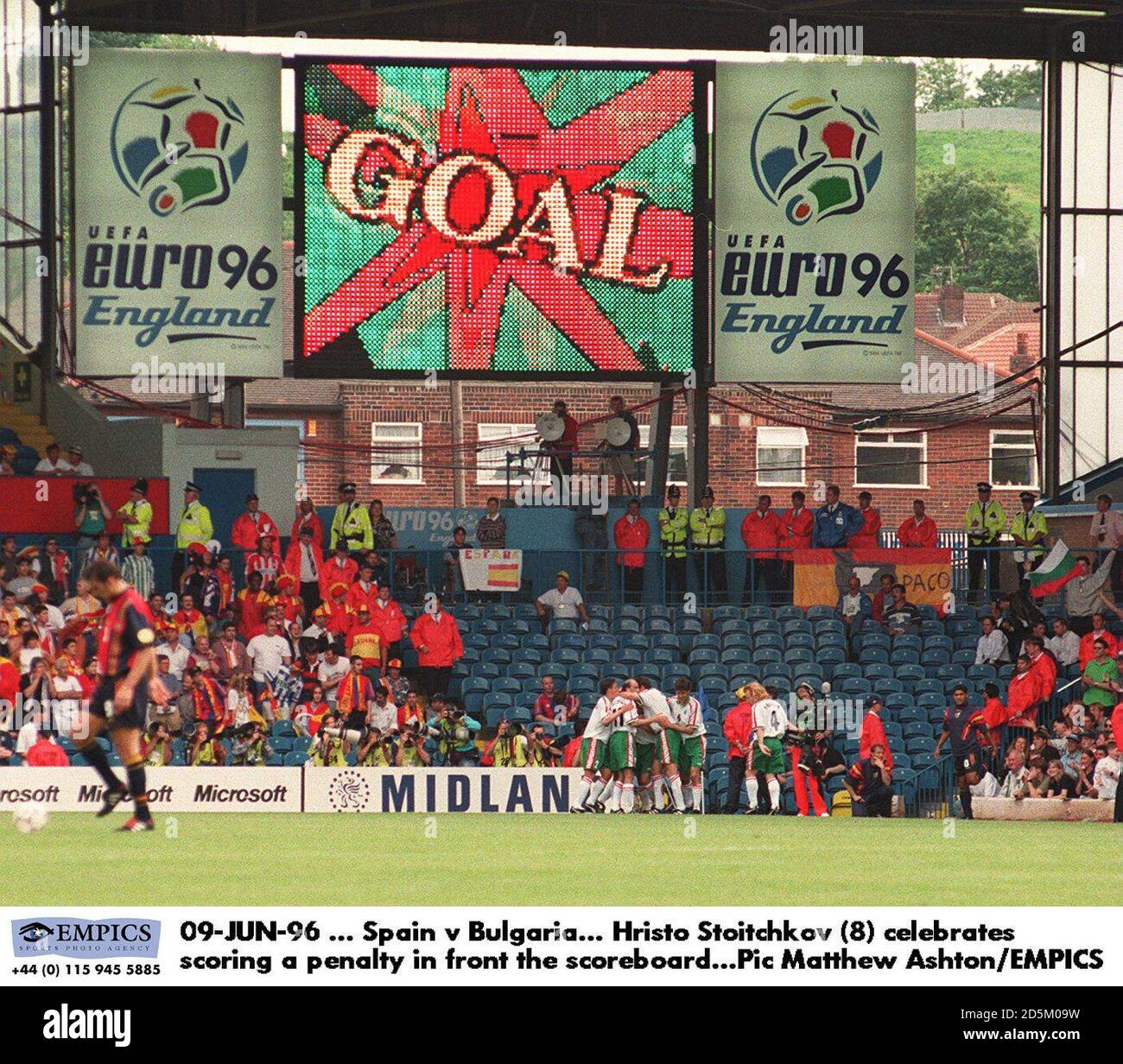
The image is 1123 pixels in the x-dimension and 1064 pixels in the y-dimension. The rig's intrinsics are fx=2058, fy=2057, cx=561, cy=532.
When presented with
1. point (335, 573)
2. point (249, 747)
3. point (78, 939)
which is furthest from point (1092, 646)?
point (78, 939)

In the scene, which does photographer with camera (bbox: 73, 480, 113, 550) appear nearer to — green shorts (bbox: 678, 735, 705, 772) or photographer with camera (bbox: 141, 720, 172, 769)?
photographer with camera (bbox: 141, 720, 172, 769)

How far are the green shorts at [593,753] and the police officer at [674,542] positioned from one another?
6.05 metres

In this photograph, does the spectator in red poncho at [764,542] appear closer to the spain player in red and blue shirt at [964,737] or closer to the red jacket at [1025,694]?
the red jacket at [1025,694]

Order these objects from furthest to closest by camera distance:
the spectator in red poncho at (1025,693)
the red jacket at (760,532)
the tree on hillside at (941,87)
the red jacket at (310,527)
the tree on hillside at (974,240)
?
the tree on hillside at (941,87) → the tree on hillside at (974,240) → the red jacket at (760,532) → the red jacket at (310,527) → the spectator in red poncho at (1025,693)

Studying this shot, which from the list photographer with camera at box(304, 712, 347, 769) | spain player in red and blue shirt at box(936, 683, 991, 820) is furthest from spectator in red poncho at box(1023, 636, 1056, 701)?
photographer with camera at box(304, 712, 347, 769)

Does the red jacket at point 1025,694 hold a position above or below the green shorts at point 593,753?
above

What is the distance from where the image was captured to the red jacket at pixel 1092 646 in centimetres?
2586

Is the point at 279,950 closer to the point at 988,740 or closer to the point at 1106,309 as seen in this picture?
the point at 988,740

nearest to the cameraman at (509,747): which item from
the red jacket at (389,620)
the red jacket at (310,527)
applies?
the red jacket at (389,620)

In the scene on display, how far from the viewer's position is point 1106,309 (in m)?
33.3

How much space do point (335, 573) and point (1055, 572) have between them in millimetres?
9822

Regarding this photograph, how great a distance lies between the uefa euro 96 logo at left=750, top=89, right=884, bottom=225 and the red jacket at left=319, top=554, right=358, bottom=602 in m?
8.53

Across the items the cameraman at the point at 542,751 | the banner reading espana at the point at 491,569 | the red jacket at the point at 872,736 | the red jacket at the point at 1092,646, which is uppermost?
the banner reading espana at the point at 491,569

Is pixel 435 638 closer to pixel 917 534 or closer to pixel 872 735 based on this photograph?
pixel 872 735
